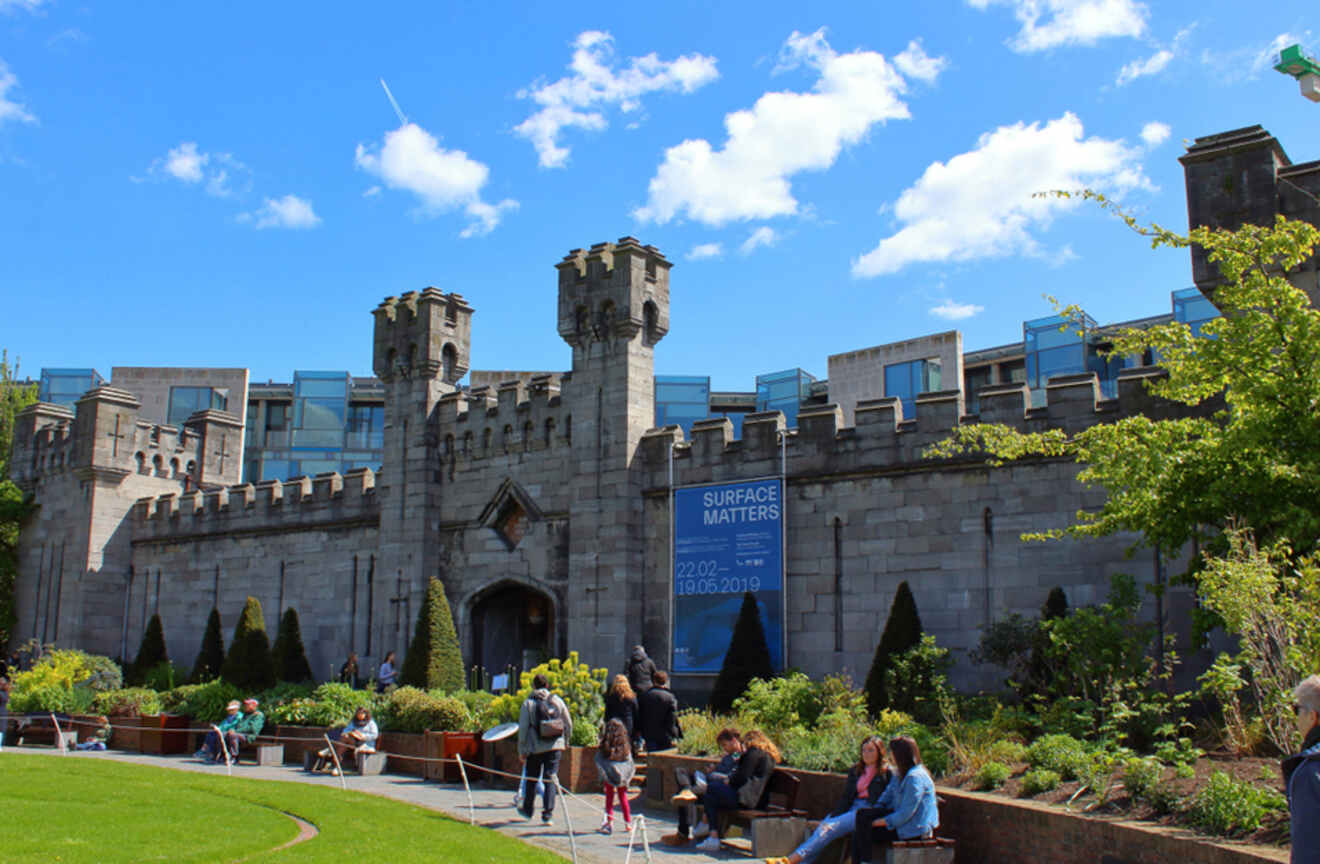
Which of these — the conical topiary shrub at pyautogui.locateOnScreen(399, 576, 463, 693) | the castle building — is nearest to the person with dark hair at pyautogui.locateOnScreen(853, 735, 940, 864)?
the castle building

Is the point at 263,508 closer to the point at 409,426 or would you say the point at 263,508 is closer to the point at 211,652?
the point at 211,652

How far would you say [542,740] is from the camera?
1384cm

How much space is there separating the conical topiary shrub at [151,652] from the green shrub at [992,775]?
25.5 meters

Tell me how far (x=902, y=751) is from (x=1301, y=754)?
4.68 meters

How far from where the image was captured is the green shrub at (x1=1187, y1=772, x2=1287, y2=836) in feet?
29.5

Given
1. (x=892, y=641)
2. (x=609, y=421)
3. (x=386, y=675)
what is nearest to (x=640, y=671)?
(x=892, y=641)

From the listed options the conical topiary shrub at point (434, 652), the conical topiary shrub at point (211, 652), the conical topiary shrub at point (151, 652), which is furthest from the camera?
the conical topiary shrub at point (151, 652)

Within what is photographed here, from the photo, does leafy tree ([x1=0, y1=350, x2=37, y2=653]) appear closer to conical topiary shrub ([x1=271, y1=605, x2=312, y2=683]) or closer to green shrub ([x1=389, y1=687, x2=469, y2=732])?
conical topiary shrub ([x1=271, y1=605, x2=312, y2=683])

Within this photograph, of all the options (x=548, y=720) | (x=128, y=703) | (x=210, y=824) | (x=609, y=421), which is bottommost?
(x=210, y=824)

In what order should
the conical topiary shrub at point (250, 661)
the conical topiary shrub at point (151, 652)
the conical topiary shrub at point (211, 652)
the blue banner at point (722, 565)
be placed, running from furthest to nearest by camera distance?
1. the conical topiary shrub at point (151, 652)
2. the conical topiary shrub at point (211, 652)
3. the conical topiary shrub at point (250, 661)
4. the blue banner at point (722, 565)

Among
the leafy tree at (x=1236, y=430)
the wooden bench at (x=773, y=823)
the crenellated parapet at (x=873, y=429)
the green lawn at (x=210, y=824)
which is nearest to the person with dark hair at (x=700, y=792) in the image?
the wooden bench at (x=773, y=823)

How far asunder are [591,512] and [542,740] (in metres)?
9.56

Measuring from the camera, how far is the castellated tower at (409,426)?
86.4ft

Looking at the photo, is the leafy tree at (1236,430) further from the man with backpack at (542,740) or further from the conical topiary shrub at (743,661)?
the conical topiary shrub at (743,661)
